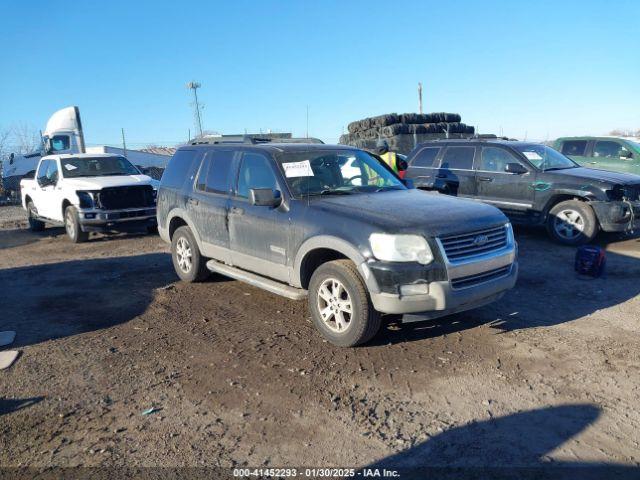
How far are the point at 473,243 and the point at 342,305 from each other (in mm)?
1267

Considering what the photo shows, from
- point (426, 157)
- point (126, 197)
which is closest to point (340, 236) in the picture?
point (426, 157)

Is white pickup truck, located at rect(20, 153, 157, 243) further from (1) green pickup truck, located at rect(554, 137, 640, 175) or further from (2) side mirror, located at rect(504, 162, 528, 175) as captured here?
(1) green pickup truck, located at rect(554, 137, 640, 175)

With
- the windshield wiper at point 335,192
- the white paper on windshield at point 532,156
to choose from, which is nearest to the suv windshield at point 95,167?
the windshield wiper at point 335,192

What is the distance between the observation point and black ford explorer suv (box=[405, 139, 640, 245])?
8.46 m

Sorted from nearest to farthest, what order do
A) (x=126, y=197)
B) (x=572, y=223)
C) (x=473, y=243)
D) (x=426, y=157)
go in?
(x=473, y=243) < (x=572, y=223) < (x=126, y=197) < (x=426, y=157)

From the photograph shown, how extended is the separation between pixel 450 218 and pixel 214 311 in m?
2.89

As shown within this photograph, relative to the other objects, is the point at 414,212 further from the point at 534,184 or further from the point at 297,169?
the point at 534,184

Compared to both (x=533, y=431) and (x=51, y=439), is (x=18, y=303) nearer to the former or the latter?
(x=51, y=439)

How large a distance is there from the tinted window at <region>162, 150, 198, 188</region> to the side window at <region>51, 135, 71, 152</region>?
16465 millimetres

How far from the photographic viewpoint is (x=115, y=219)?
1055 cm

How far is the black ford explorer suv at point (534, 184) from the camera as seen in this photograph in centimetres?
846

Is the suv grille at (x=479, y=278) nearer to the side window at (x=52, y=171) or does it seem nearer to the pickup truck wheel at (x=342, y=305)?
the pickup truck wheel at (x=342, y=305)

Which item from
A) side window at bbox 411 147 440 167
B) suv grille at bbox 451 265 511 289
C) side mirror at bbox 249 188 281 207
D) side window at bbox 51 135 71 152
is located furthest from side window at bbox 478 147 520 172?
side window at bbox 51 135 71 152

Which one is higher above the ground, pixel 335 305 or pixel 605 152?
pixel 605 152
